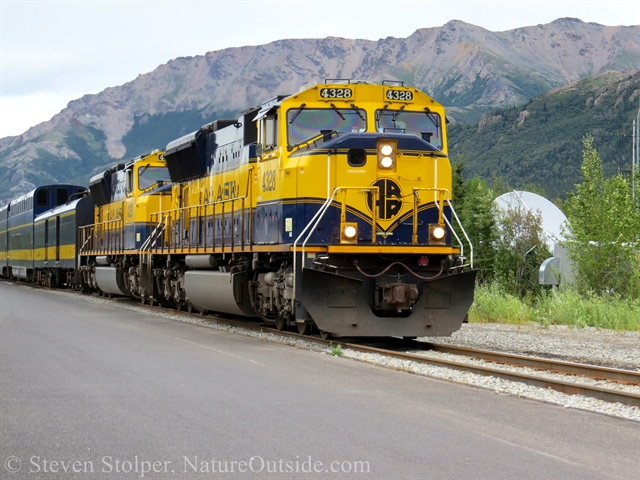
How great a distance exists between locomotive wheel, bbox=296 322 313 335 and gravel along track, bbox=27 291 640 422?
340mm

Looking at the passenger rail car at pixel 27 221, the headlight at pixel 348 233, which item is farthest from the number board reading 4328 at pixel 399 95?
the passenger rail car at pixel 27 221

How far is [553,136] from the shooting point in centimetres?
15950

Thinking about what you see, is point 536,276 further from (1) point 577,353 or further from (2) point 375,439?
(2) point 375,439

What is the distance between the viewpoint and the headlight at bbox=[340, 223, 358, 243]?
45.3 feet

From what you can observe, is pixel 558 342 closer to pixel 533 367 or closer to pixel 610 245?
pixel 533 367

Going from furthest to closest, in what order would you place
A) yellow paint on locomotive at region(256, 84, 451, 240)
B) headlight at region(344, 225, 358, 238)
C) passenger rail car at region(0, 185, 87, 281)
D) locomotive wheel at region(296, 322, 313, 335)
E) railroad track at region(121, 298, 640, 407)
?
1. passenger rail car at region(0, 185, 87, 281)
2. locomotive wheel at region(296, 322, 313, 335)
3. yellow paint on locomotive at region(256, 84, 451, 240)
4. headlight at region(344, 225, 358, 238)
5. railroad track at region(121, 298, 640, 407)

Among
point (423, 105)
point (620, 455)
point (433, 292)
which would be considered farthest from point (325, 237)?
point (620, 455)

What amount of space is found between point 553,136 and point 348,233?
502ft

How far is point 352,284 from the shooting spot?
13805mm

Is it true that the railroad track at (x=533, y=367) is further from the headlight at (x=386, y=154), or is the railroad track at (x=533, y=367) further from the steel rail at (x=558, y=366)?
the headlight at (x=386, y=154)

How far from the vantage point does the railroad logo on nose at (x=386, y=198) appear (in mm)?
14094

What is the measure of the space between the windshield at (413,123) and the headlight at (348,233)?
6.43 feet

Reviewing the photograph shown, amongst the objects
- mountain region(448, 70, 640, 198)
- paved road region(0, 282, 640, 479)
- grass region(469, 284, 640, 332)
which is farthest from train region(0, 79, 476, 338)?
mountain region(448, 70, 640, 198)

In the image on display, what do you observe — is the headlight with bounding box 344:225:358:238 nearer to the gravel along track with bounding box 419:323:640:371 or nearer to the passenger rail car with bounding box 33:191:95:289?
the gravel along track with bounding box 419:323:640:371
